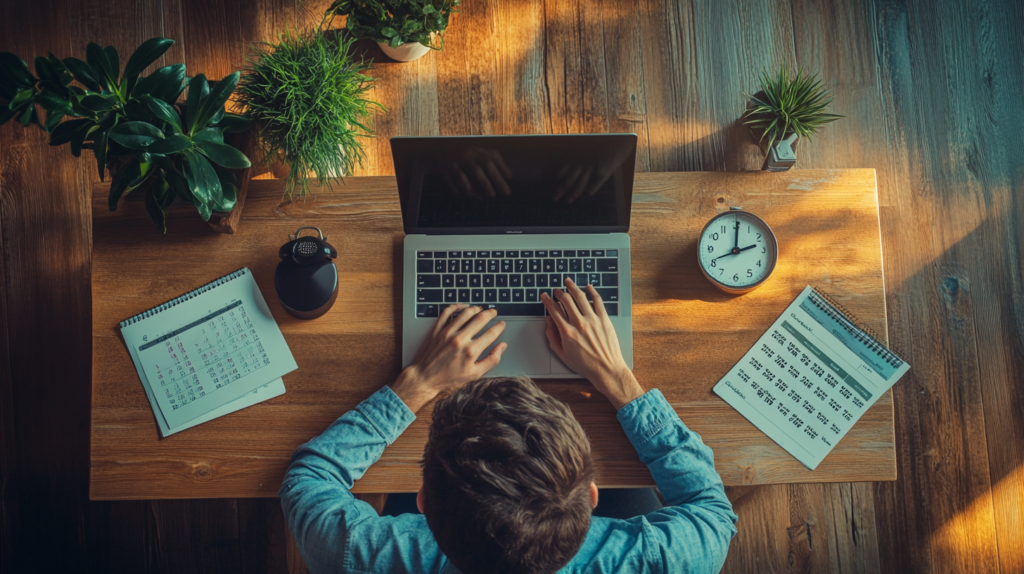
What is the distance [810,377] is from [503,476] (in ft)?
2.31

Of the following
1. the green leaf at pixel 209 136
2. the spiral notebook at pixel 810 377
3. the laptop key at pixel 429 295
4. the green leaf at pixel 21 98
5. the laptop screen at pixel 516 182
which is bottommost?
the spiral notebook at pixel 810 377

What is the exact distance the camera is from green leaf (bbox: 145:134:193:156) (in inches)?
34.4

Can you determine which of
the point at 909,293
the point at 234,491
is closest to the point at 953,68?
the point at 909,293

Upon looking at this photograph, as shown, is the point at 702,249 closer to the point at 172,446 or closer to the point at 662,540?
the point at 662,540

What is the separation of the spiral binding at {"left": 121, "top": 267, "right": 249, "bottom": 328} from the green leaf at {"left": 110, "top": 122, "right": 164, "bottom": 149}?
33 cm

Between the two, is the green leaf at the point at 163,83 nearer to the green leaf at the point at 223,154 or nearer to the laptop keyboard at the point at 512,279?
the green leaf at the point at 223,154

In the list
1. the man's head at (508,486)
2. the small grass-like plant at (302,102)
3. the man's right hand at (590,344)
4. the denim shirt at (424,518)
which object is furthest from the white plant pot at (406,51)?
the man's head at (508,486)

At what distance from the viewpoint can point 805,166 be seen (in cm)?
163

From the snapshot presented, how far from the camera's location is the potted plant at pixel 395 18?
4.42 feet

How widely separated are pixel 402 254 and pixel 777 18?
1.38m

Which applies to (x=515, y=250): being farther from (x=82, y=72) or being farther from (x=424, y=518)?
(x=82, y=72)

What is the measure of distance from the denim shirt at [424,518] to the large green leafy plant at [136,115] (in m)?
0.49

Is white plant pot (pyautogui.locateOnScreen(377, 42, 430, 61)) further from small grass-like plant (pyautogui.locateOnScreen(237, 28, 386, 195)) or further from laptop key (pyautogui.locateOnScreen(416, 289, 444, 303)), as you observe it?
laptop key (pyautogui.locateOnScreen(416, 289, 444, 303))

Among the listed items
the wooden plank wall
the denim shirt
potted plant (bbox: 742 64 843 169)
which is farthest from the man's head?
the wooden plank wall
